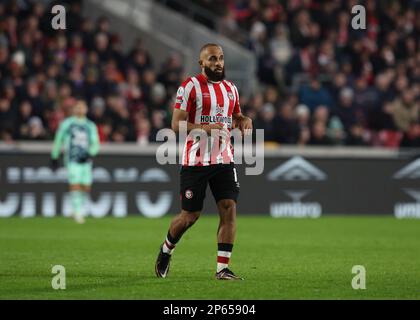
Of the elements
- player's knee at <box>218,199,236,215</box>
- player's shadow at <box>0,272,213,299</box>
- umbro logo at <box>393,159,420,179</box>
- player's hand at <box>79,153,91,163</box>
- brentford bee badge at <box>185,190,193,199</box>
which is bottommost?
player's shadow at <box>0,272,213,299</box>

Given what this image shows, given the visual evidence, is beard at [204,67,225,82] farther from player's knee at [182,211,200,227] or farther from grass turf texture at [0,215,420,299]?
grass turf texture at [0,215,420,299]

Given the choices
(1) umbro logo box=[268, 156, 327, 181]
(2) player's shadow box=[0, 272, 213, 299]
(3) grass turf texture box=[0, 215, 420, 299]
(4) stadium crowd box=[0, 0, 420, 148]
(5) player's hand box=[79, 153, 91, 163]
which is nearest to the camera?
(2) player's shadow box=[0, 272, 213, 299]

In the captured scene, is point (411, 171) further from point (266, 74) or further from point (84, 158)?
point (84, 158)

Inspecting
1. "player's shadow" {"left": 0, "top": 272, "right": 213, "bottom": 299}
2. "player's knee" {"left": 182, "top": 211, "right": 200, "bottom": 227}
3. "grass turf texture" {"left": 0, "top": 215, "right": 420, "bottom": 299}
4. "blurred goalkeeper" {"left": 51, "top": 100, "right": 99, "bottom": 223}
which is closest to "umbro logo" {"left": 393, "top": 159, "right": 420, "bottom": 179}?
"grass turf texture" {"left": 0, "top": 215, "right": 420, "bottom": 299}

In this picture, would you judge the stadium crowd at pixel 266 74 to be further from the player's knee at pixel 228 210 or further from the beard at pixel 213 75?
the player's knee at pixel 228 210

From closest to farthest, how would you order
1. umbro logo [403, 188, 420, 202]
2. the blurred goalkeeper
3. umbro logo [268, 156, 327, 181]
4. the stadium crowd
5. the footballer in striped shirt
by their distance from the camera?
the footballer in striped shirt → the blurred goalkeeper → umbro logo [268, 156, 327, 181] → umbro logo [403, 188, 420, 202] → the stadium crowd

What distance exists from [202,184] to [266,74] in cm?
1591

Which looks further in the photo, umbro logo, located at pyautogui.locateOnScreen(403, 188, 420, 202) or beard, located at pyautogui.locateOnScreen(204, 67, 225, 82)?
umbro logo, located at pyautogui.locateOnScreen(403, 188, 420, 202)

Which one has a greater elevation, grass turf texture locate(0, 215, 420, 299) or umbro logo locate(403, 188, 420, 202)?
umbro logo locate(403, 188, 420, 202)

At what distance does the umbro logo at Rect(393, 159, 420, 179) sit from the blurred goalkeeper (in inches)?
267

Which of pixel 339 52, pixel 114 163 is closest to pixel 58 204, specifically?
pixel 114 163

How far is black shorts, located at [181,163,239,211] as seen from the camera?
1080 cm

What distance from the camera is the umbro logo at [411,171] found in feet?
73.4

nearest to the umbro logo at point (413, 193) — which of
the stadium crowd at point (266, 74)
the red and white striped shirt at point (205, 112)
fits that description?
the stadium crowd at point (266, 74)
